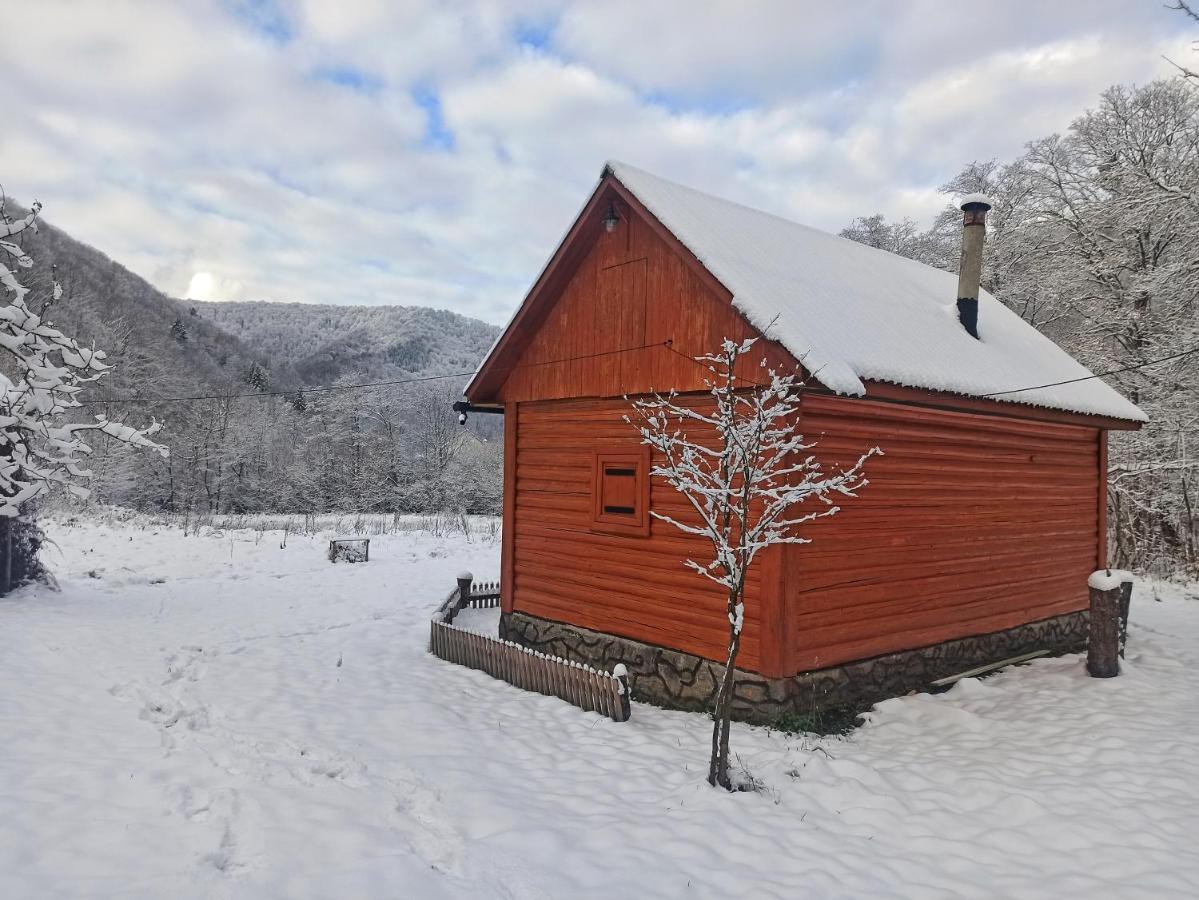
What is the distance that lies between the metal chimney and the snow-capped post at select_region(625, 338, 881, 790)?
4785mm

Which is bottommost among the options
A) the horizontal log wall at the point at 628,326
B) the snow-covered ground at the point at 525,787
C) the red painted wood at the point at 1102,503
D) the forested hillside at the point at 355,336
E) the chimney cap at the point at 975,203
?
the snow-covered ground at the point at 525,787

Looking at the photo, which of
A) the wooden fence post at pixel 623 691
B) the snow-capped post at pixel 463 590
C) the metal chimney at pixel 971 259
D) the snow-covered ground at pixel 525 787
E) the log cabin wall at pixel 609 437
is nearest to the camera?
the snow-covered ground at pixel 525 787

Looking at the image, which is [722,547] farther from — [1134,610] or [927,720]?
[1134,610]

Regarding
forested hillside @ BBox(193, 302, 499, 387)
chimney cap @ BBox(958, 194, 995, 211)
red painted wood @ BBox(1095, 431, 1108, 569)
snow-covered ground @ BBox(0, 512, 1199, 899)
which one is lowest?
snow-covered ground @ BBox(0, 512, 1199, 899)

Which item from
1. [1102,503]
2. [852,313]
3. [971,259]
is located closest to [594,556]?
[852,313]

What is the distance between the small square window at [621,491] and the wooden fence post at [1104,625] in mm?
6122

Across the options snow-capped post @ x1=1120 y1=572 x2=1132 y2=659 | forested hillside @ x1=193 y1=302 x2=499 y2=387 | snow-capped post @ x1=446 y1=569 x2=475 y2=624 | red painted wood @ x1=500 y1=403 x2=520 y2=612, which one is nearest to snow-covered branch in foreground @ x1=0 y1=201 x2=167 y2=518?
snow-capped post @ x1=446 y1=569 x2=475 y2=624

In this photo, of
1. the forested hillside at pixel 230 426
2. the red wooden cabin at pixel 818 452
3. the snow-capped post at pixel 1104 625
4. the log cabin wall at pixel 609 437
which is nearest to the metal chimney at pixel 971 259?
the red wooden cabin at pixel 818 452

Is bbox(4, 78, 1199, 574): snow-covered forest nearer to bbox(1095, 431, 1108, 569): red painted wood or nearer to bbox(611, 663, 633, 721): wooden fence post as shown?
bbox(1095, 431, 1108, 569): red painted wood

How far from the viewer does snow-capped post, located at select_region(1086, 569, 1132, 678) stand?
9.79 metres

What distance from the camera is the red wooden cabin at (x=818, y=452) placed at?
816 centimetres

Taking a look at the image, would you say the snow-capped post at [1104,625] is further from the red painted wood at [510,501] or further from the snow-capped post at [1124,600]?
the red painted wood at [510,501]

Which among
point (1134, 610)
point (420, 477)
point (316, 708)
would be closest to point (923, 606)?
point (316, 708)

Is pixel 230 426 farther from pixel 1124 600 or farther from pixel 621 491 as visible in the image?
pixel 1124 600
